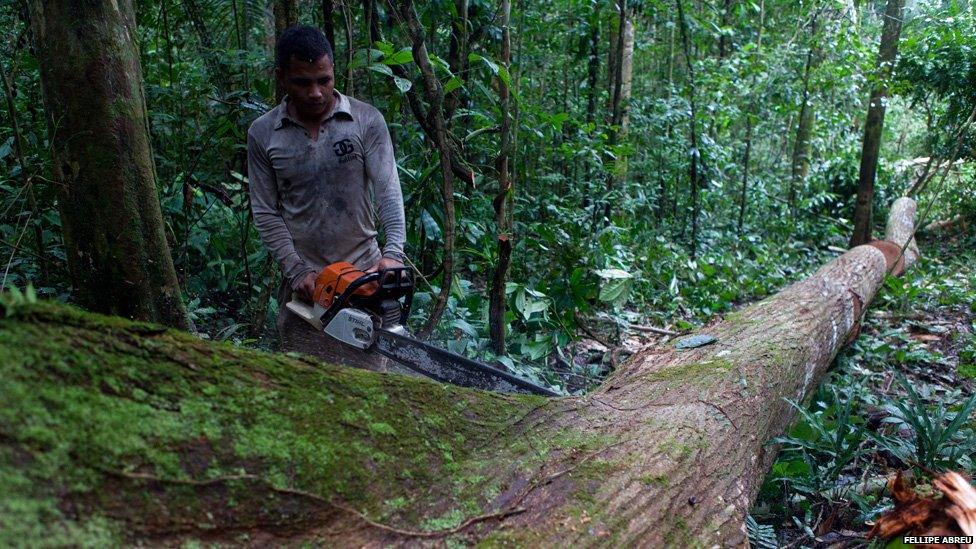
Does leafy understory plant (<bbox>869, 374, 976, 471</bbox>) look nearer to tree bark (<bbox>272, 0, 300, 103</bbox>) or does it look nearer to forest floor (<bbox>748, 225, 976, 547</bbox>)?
forest floor (<bbox>748, 225, 976, 547</bbox>)

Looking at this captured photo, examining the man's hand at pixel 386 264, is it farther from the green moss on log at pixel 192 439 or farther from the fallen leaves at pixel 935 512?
the fallen leaves at pixel 935 512

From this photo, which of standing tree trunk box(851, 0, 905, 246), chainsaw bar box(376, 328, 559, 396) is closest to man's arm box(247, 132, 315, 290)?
chainsaw bar box(376, 328, 559, 396)

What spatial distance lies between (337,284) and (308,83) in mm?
906

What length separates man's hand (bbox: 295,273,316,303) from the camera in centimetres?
279

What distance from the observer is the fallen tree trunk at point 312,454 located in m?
0.99

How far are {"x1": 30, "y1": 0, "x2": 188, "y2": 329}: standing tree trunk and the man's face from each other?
0.64 meters

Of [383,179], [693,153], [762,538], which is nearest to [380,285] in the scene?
[383,179]

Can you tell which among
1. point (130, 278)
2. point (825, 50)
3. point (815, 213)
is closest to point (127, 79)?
point (130, 278)

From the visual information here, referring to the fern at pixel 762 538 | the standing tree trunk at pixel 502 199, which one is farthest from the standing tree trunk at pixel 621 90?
the fern at pixel 762 538

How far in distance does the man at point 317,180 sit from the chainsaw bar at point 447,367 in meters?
0.15

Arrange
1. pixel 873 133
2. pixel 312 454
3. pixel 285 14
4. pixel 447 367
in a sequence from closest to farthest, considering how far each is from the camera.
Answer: pixel 312 454, pixel 447 367, pixel 285 14, pixel 873 133

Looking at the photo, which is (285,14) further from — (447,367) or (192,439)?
(192,439)

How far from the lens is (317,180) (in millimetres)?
2957

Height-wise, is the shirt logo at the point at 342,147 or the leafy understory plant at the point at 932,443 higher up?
the shirt logo at the point at 342,147
